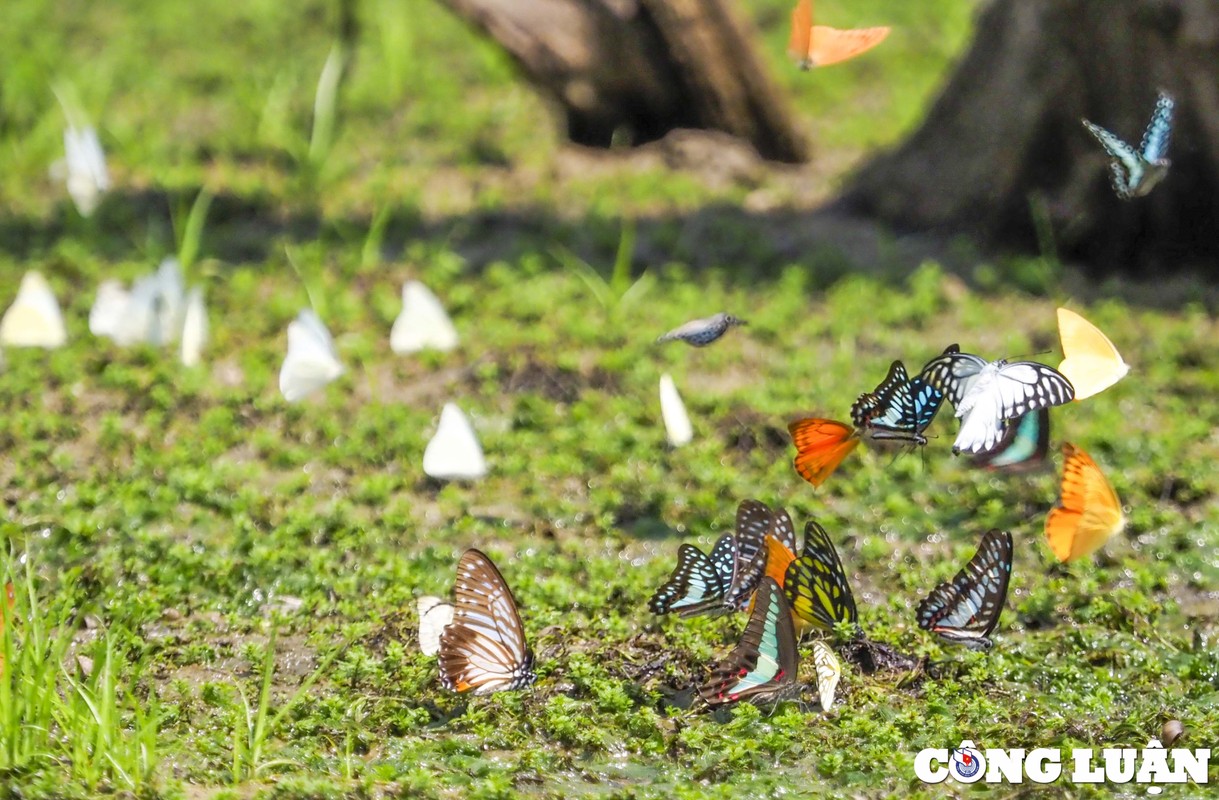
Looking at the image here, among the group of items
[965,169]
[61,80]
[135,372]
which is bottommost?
[135,372]

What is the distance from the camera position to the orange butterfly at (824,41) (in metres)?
3.38

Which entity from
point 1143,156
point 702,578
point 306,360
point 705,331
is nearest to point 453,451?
point 306,360

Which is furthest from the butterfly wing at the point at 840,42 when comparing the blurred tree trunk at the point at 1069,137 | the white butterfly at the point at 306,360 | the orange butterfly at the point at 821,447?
the blurred tree trunk at the point at 1069,137

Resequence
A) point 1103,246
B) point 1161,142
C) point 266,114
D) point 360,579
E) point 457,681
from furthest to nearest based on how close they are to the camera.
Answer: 1. point 266,114
2. point 1103,246
3. point 360,579
4. point 1161,142
5. point 457,681

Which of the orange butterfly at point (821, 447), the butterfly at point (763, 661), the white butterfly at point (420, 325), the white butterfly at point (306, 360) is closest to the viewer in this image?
the butterfly at point (763, 661)

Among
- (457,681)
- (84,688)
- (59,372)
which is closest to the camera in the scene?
(84,688)

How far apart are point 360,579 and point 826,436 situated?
1.45 metres

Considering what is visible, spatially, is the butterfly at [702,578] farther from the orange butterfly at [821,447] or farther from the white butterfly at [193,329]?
the white butterfly at [193,329]

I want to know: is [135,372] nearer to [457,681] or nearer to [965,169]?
[457,681]

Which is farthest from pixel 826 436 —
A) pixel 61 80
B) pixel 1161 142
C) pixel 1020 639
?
pixel 61 80

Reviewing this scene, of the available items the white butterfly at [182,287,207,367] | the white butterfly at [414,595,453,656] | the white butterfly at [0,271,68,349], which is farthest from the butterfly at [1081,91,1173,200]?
the white butterfly at [0,271,68,349]

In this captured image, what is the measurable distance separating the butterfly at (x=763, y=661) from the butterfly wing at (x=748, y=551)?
0.58ft

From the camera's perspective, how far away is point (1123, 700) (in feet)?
11.3

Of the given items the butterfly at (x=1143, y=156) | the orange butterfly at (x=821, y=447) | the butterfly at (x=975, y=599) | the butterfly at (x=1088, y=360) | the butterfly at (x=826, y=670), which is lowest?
the butterfly at (x=826, y=670)
